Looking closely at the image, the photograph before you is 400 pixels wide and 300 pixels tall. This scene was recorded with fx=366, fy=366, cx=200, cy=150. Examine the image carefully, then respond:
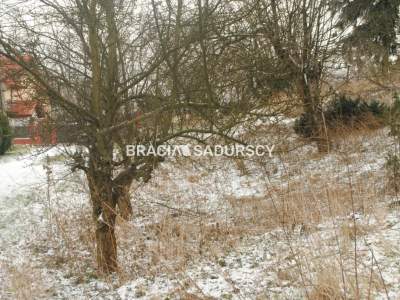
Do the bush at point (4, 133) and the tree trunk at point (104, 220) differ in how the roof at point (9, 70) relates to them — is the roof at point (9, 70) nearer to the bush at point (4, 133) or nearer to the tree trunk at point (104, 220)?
the tree trunk at point (104, 220)

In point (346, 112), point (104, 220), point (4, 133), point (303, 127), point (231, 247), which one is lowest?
point (231, 247)

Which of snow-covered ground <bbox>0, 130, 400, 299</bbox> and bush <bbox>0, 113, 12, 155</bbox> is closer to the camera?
snow-covered ground <bbox>0, 130, 400, 299</bbox>

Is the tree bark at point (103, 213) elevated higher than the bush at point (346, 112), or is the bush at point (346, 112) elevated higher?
the bush at point (346, 112)

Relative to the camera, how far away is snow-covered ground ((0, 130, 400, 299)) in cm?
267

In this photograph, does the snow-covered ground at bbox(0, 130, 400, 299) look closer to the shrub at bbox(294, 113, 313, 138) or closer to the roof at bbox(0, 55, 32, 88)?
the roof at bbox(0, 55, 32, 88)

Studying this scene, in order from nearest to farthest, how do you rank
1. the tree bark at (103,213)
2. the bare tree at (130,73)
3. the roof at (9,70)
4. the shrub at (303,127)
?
the bare tree at (130,73) < the roof at (9,70) < the tree bark at (103,213) < the shrub at (303,127)

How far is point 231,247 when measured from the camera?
4113mm

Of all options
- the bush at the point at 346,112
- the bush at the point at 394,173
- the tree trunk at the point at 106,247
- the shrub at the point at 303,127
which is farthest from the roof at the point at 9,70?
the bush at the point at 346,112

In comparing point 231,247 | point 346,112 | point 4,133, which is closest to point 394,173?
point 231,247

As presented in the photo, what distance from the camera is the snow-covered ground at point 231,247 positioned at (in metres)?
2.67

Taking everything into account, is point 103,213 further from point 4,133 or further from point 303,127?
point 4,133

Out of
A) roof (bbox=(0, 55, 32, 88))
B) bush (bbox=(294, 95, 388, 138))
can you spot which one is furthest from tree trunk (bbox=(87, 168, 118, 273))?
bush (bbox=(294, 95, 388, 138))

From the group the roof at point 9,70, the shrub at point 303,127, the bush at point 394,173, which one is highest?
the roof at point 9,70

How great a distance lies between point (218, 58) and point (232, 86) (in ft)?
1.03
